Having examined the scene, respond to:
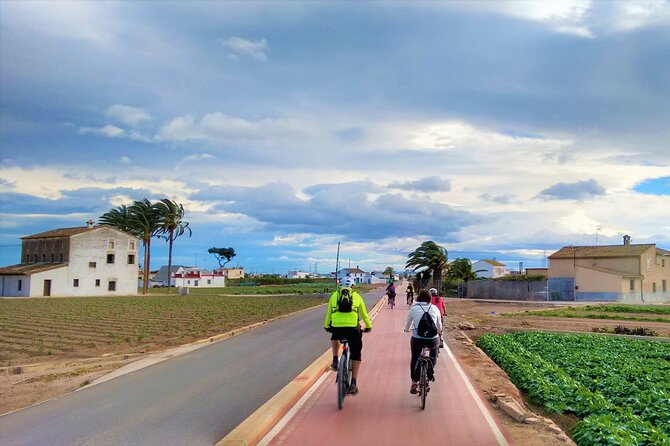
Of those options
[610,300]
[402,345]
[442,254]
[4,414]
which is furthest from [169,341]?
[442,254]

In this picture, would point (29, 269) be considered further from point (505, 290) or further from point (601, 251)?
point (601, 251)

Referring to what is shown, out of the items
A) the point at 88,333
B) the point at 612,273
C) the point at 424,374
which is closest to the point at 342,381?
the point at 424,374

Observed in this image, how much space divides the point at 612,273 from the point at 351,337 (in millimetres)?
60115

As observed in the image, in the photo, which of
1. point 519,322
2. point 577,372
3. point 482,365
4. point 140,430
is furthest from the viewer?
point 519,322

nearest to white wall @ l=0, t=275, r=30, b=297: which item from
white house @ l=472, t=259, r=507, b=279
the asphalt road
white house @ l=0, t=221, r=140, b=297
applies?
white house @ l=0, t=221, r=140, b=297

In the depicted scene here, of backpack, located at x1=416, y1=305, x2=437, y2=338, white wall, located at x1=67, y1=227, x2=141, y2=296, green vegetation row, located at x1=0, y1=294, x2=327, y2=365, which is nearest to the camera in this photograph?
backpack, located at x1=416, y1=305, x2=437, y2=338

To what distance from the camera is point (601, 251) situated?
6950cm

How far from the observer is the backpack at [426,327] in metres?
9.45

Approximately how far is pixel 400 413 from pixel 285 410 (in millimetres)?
1656

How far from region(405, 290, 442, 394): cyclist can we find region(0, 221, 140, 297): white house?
69.6 metres

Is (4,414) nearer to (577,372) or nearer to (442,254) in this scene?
(577,372)

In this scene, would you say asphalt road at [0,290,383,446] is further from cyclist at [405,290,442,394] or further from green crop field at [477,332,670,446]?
green crop field at [477,332,670,446]

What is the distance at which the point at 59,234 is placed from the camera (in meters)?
79.2

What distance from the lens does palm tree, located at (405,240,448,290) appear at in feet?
262
